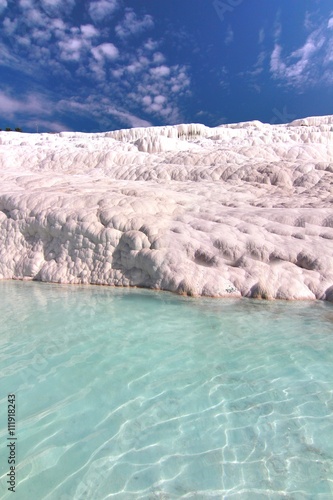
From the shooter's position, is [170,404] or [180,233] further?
[180,233]

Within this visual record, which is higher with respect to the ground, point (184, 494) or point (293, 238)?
point (293, 238)

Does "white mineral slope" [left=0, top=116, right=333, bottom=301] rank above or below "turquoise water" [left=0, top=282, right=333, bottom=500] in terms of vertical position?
above

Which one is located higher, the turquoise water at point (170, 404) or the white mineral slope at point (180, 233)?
the white mineral slope at point (180, 233)

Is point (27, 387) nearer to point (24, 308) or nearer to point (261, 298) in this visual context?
point (24, 308)

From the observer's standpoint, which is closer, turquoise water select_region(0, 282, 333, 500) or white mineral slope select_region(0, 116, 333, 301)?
turquoise water select_region(0, 282, 333, 500)

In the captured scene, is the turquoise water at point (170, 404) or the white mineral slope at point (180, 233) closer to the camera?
the turquoise water at point (170, 404)

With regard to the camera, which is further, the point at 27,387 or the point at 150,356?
the point at 150,356

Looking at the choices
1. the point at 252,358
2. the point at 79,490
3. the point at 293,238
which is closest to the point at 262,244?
the point at 293,238

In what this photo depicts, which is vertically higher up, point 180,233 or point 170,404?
point 180,233
